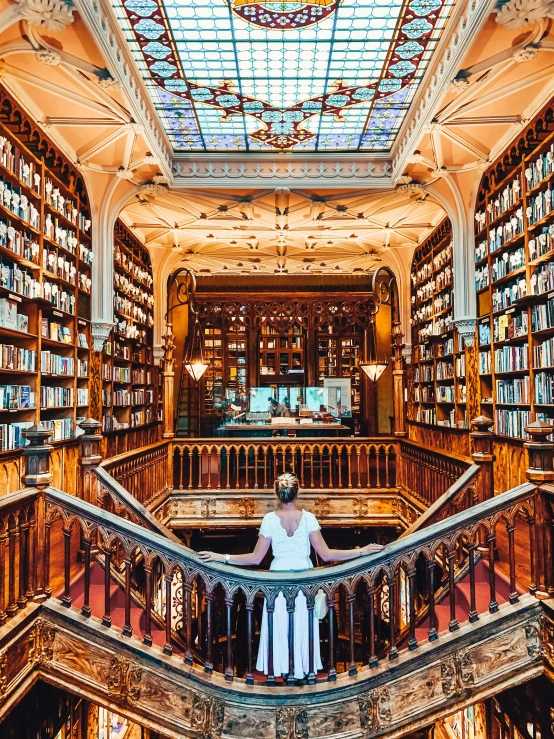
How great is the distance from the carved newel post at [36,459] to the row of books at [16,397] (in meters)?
1.72

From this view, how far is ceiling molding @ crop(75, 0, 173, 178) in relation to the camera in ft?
13.7

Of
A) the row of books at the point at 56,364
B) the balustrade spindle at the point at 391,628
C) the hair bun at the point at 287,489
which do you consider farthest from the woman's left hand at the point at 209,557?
the row of books at the point at 56,364

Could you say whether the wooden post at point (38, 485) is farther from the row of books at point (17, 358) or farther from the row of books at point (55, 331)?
the row of books at point (55, 331)

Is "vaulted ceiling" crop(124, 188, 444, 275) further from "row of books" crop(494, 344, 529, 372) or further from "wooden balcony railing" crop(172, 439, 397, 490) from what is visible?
"wooden balcony railing" crop(172, 439, 397, 490)

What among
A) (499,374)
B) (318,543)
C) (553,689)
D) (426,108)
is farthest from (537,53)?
(553,689)

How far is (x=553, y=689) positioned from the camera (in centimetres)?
354

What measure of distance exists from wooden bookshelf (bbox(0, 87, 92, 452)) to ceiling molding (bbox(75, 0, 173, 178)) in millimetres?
1019

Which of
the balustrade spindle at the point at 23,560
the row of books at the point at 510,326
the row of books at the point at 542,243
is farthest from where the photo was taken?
the row of books at the point at 510,326

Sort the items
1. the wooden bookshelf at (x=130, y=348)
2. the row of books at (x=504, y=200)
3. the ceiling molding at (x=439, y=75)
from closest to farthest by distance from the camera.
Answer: the ceiling molding at (x=439, y=75) → the row of books at (x=504, y=200) → the wooden bookshelf at (x=130, y=348)

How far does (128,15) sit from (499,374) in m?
5.08

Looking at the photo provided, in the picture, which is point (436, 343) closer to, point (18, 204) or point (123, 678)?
point (18, 204)

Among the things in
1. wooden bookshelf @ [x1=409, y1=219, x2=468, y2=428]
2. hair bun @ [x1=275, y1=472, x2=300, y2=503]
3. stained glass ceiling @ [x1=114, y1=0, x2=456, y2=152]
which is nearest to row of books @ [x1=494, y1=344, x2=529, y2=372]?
wooden bookshelf @ [x1=409, y1=219, x2=468, y2=428]

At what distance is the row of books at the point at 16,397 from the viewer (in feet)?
15.6

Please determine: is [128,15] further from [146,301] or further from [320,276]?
[320,276]
